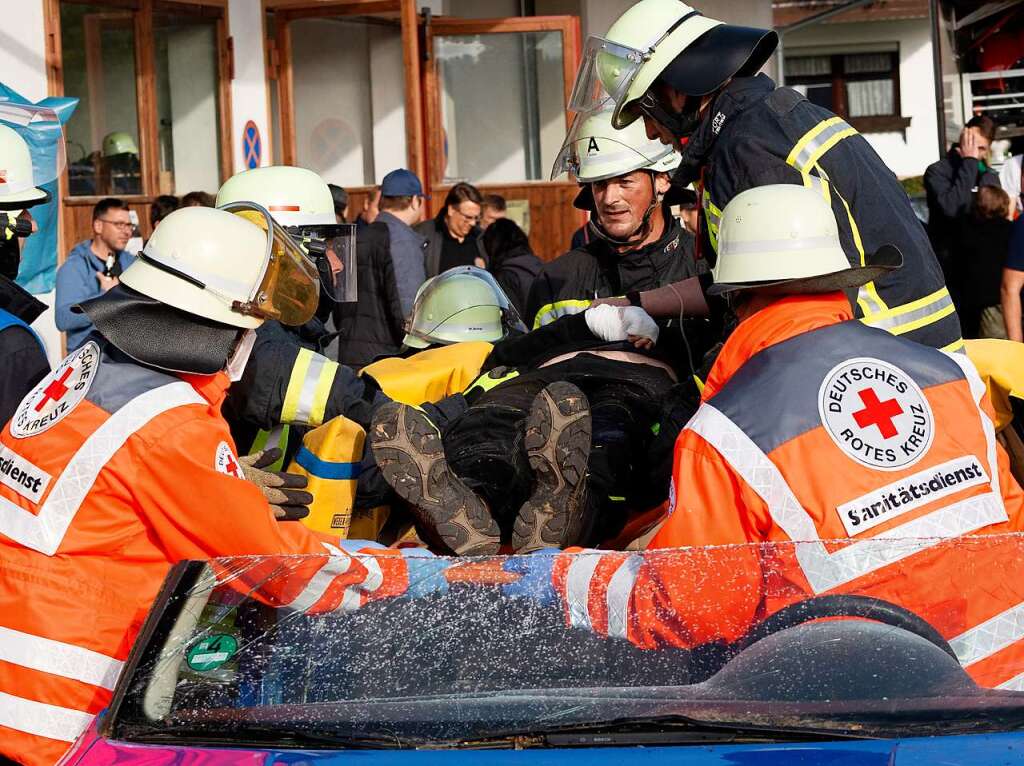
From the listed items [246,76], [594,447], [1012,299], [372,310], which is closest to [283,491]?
[594,447]

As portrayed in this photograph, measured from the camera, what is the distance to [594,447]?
445 centimetres

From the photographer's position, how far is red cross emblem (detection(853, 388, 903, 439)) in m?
2.83

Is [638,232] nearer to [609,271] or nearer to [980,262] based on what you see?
[609,271]

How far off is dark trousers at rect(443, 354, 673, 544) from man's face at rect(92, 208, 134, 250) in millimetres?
4128

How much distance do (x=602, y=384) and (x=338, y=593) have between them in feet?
7.87

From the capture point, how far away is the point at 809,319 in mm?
3111

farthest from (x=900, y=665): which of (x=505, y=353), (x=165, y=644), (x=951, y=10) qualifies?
(x=951, y=10)

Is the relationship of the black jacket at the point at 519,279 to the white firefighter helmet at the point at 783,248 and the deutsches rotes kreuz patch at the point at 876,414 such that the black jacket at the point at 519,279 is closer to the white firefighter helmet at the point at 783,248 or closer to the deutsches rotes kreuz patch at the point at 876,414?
the white firefighter helmet at the point at 783,248

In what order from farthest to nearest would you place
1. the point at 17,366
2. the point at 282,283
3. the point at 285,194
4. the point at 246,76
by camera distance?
1. the point at 246,76
2. the point at 285,194
3. the point at 17,366
4. the point at 282,283

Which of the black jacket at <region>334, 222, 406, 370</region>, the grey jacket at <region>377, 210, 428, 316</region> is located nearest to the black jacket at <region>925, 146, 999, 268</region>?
the grey jacket at <region>377, 210, 428, 316</region>

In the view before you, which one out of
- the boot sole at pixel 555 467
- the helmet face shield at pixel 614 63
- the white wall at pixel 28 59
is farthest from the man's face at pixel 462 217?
Result: the boot sole at pixel 555 467

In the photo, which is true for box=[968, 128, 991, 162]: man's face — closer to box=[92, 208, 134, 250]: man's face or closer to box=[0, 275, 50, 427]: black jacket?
box=[92, 208, 134, 250]: man's face

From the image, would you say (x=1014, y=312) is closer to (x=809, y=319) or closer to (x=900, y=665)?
(x=809, y=319)

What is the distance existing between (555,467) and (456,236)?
542 cm
